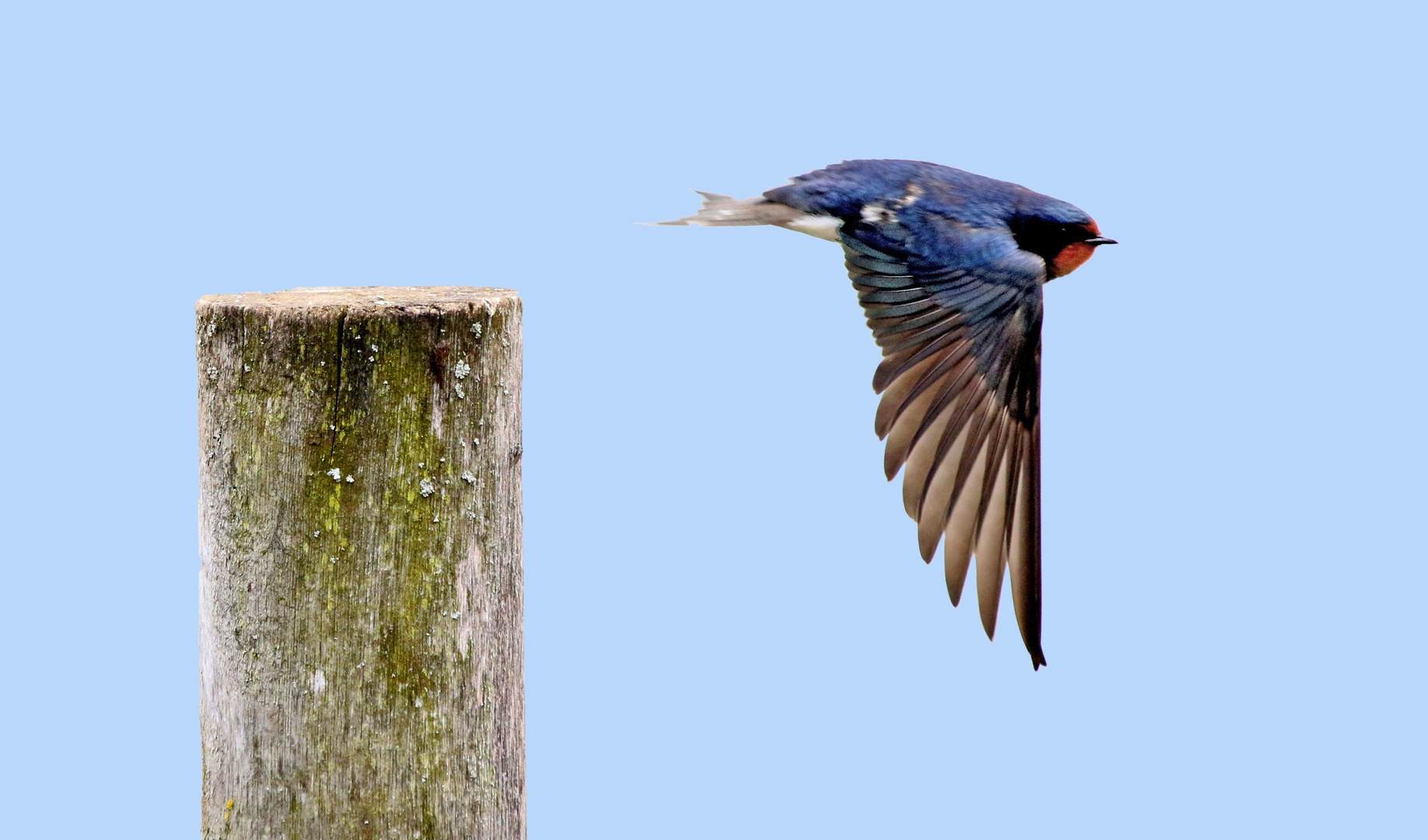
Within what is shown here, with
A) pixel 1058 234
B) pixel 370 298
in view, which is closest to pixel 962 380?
pixel 1058 234

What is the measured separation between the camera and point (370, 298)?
2.60m

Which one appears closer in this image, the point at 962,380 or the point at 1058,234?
the point at 962,380

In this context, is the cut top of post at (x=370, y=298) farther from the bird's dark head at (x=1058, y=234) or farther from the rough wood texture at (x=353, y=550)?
the bird's dark head at (x=1058, y=234)

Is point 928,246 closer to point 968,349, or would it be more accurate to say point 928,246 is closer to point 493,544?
point 968,349

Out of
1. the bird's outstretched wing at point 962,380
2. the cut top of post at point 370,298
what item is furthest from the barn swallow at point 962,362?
the cut top of post at point 370,298

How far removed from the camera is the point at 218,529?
2.61m

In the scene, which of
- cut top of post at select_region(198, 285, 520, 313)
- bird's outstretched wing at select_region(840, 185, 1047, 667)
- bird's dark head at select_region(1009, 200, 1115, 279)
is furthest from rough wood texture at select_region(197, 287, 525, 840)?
bird's dark head at select_region(1009, 200, 1115, 279)

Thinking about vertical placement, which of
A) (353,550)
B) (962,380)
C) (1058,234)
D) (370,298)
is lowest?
(353,550)

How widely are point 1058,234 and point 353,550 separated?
1828 mm

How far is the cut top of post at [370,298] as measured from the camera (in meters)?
2.51

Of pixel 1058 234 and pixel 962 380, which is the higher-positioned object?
pixel 1058 234

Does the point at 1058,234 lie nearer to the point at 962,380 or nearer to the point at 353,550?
the point at 962,380

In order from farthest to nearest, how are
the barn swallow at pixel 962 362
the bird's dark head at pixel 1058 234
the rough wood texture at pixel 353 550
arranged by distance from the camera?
1. the bird's dark head at pixel 1058 234
2. the barn swallow at pixel 962 362
3. the rough wood texture at pixel 353 550

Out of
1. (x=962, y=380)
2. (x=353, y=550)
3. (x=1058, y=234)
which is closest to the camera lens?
(x=353, y=550)
